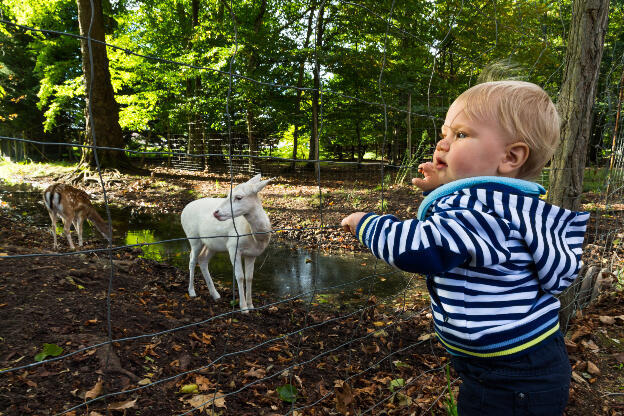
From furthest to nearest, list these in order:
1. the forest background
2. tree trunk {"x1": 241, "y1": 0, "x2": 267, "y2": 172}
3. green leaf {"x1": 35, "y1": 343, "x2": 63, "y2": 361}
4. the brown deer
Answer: tree trunk {"x1": 241, "y1": 0, "x2": 267, "y2": 172}, the forest background, the brown deer, green leaf {"x1": 35, "y1": 343, "x2": 63, "y2": 361}

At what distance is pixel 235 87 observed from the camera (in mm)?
9258

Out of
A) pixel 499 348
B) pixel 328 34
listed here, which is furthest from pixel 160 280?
pixel 328 34

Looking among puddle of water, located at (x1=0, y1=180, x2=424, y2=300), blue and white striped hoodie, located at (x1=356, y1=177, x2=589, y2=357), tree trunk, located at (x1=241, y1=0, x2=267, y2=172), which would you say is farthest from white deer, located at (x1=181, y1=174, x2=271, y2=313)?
tree trunk, located at (x1=241, y1=0, x2=267, y2=172)

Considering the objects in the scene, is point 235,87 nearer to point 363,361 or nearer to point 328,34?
point 328,34

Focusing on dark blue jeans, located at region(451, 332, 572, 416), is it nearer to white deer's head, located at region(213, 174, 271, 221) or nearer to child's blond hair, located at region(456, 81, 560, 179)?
child's blond hair, located at region(456, 81, 560, 179)

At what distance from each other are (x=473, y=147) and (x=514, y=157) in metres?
0.15

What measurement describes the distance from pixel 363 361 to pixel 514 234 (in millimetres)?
2237

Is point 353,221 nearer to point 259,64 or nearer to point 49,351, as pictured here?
point 49,351

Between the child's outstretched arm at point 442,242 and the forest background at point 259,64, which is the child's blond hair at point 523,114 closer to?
the child's outstretched arm at point 442,242

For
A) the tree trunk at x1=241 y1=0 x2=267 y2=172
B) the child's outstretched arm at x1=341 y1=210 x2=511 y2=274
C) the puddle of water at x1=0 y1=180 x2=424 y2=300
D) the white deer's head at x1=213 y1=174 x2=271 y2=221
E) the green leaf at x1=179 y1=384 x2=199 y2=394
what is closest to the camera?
the child's outstretched arm at x1=341 y1=210 x2=511 y2=274

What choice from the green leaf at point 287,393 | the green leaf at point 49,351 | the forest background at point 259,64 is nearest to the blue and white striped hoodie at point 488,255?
the green leaf at point 287,393

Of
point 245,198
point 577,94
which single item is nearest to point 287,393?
point 245,198

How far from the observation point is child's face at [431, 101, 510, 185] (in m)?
1.39

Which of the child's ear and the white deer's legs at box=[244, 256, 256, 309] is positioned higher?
the child's ear
